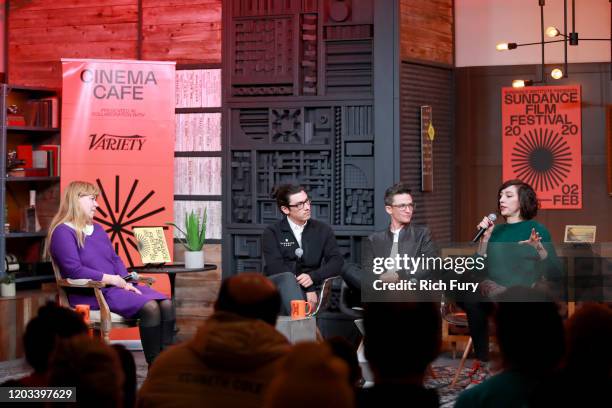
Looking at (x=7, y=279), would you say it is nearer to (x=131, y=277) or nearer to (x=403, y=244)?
(x=131, y=277)

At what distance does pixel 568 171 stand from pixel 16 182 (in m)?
4.92

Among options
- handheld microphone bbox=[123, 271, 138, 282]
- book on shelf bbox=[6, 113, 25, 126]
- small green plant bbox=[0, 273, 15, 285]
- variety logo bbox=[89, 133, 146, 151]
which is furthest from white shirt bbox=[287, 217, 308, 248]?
book on shelf bbox=[6, 113, 25, 126]

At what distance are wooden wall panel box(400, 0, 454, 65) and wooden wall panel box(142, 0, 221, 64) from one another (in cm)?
158

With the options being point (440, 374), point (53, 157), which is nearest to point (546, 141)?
point (440, 374)

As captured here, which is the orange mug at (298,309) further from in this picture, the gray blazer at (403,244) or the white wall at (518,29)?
the white wall at (518,29)

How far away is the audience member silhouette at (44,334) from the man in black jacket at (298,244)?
3980 millimetres

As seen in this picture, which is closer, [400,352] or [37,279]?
[400,352]

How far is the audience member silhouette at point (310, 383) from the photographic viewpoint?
5.93 feet

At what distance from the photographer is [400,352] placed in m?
2.40

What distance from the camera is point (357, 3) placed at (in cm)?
789

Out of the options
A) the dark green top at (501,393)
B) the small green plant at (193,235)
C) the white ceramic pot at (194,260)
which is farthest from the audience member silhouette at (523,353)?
the small green plant at (193,235)

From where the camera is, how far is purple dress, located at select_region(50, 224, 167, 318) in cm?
628

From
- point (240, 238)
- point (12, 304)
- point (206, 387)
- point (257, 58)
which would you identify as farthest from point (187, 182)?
point (206, 387)

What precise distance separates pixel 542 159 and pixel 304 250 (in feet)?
9.89
